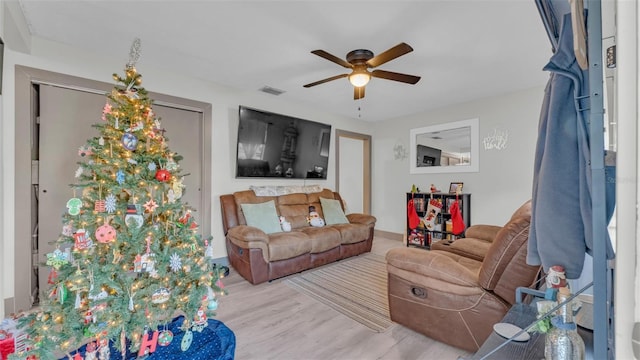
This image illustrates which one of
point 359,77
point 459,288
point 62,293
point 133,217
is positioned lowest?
point 459,288

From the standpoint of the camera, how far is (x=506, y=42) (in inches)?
97.8

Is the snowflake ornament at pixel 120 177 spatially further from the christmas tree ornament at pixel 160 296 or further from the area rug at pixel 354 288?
the area rug at pixel 354 288

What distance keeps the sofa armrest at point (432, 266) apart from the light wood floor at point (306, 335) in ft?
1.66

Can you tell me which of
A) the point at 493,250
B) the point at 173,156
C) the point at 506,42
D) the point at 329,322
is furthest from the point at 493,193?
the point at 173,156

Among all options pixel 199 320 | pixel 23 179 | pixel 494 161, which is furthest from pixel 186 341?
pixel 494 161

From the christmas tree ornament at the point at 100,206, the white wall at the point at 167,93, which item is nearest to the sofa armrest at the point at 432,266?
the christmas tree ornament at the point at 100,206

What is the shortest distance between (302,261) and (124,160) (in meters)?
2.27

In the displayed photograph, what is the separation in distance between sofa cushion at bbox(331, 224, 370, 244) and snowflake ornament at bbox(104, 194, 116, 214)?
8.87 ft

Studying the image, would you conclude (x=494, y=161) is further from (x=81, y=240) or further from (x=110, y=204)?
(x=81, y=240)

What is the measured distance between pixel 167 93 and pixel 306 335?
3112mm

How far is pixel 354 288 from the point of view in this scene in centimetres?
291

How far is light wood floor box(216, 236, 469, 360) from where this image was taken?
180cm

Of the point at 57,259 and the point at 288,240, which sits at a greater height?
the point at 57,259

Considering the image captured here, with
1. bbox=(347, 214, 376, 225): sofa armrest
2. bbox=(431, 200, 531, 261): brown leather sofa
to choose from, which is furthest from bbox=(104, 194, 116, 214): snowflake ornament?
bbox=(347, 214, 376, 225): sofa armrest
